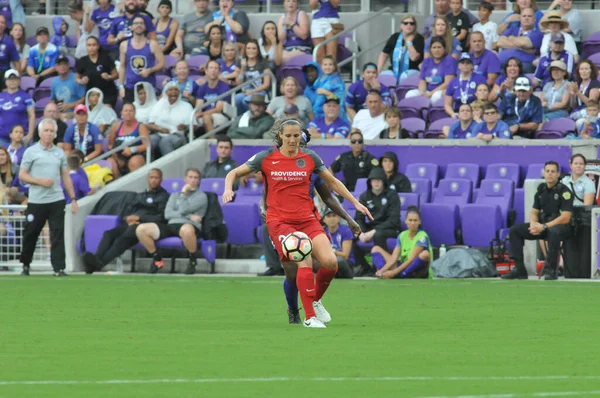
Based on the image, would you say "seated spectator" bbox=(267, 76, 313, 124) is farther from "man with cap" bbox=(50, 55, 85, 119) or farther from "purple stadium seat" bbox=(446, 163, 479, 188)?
"man with cap" bbox=(50, 55, 85, 119)

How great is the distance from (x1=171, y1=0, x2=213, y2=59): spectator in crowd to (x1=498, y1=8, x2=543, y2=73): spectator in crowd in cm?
616

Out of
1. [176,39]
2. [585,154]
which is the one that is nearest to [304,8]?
[176,39]

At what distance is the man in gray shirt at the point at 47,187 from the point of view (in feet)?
63.8

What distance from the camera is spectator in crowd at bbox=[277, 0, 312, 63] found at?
83.7ft

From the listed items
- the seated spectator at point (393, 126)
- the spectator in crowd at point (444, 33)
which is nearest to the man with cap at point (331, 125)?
the seated spectator at point (393, 126)

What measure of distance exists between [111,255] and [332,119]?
4425 mm

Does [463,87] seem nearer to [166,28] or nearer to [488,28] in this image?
[488,28]

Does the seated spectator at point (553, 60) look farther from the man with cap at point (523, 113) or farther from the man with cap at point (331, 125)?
the man with cap at point (331, 125)

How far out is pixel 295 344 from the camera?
9656 mm

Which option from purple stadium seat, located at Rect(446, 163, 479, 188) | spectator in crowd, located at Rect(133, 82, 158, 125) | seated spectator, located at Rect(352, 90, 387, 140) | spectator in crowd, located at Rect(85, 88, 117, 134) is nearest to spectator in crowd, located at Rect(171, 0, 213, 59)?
spectator in crowd, located at Rect(133, 82, 158, 125)

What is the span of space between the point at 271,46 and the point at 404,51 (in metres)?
2.74

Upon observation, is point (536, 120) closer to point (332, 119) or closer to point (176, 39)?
point (332, 119)

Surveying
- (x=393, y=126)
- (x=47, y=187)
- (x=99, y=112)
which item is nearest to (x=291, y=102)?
(x=393, y=126)

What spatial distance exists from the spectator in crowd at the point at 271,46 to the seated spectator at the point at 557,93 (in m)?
5.51
